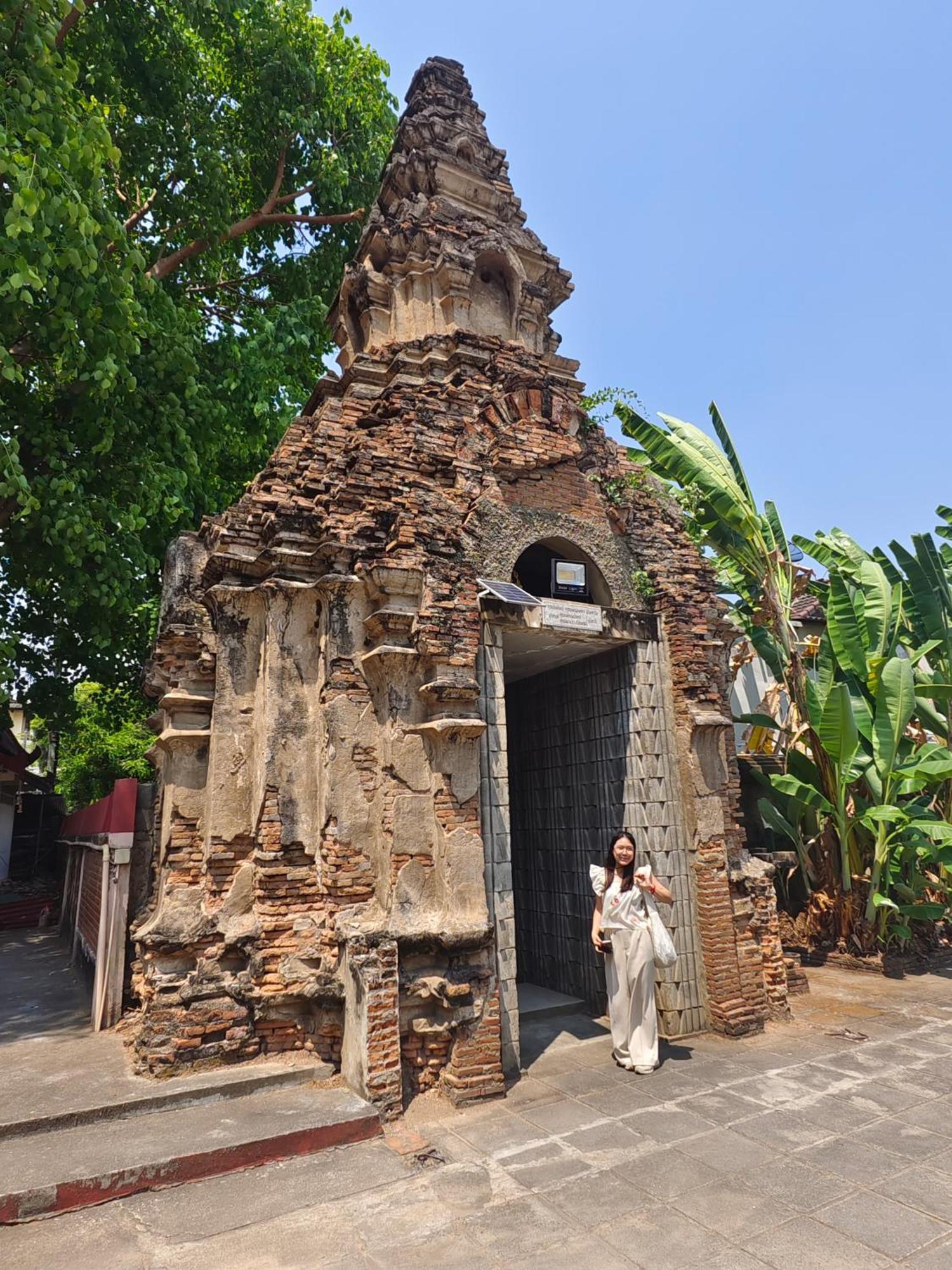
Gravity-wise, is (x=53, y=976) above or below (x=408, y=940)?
below

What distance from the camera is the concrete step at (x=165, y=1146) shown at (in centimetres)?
414

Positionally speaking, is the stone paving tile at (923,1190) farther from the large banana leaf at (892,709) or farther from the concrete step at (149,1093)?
the large banana leaf at (892,709)

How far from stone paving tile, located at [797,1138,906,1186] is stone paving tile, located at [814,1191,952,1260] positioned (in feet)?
0.76

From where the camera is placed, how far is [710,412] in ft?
36.7

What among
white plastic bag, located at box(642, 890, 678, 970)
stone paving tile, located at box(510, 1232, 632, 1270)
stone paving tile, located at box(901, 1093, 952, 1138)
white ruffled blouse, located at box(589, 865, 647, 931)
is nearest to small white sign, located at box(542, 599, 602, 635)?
white ruffled blouse, located at box(589, 865, 647, 931)

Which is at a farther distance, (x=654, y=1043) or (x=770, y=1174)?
(x=654, y=1043)

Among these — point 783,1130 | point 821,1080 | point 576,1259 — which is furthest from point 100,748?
point 576,1259

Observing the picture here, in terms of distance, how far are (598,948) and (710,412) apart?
8.03m

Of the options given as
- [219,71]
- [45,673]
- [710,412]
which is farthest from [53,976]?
[219,71]

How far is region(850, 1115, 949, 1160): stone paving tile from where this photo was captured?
15.3 feet

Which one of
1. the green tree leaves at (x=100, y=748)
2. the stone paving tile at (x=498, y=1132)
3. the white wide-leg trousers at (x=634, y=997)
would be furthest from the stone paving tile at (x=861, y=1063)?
the green tree leaves at (x=100, y=748)

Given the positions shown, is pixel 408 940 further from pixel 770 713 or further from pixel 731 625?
pixel 770 713

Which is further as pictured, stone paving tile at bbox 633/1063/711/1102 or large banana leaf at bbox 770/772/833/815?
large banana leaf at bbox 770/772/833/815

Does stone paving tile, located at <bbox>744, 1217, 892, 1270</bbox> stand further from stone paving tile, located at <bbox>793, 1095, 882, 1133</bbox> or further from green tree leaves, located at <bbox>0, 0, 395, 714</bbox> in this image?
green tree leaves, located at <bbox>0, 0, 395, 714</bbox>
